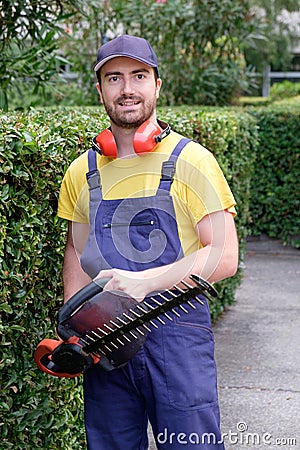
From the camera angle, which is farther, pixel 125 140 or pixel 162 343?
pixel 125 140

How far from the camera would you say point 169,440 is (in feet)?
9.63

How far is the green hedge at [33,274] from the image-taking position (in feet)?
10.4

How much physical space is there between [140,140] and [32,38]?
348cm

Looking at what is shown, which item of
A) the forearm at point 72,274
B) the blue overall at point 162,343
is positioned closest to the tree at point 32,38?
the forearm at point 72,274

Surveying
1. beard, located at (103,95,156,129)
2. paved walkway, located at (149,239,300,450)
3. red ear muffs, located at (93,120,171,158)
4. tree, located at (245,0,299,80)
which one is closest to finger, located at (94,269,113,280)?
red ear muffs, located at (93,120,171,158)

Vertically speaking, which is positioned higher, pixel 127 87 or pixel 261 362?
pixel 127 87

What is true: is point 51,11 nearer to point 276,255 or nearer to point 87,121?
point 87,121

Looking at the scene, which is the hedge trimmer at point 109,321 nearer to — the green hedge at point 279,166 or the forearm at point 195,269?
the forearm at point 195,269

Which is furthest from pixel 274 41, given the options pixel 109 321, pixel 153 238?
pixel 109 321

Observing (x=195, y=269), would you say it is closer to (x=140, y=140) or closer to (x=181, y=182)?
(x=181, y=182)

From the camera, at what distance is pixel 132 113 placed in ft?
9.78

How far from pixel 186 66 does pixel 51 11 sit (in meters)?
5.05

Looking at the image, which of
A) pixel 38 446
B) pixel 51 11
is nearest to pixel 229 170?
pixel 51 11

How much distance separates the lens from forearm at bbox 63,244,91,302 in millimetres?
3148
